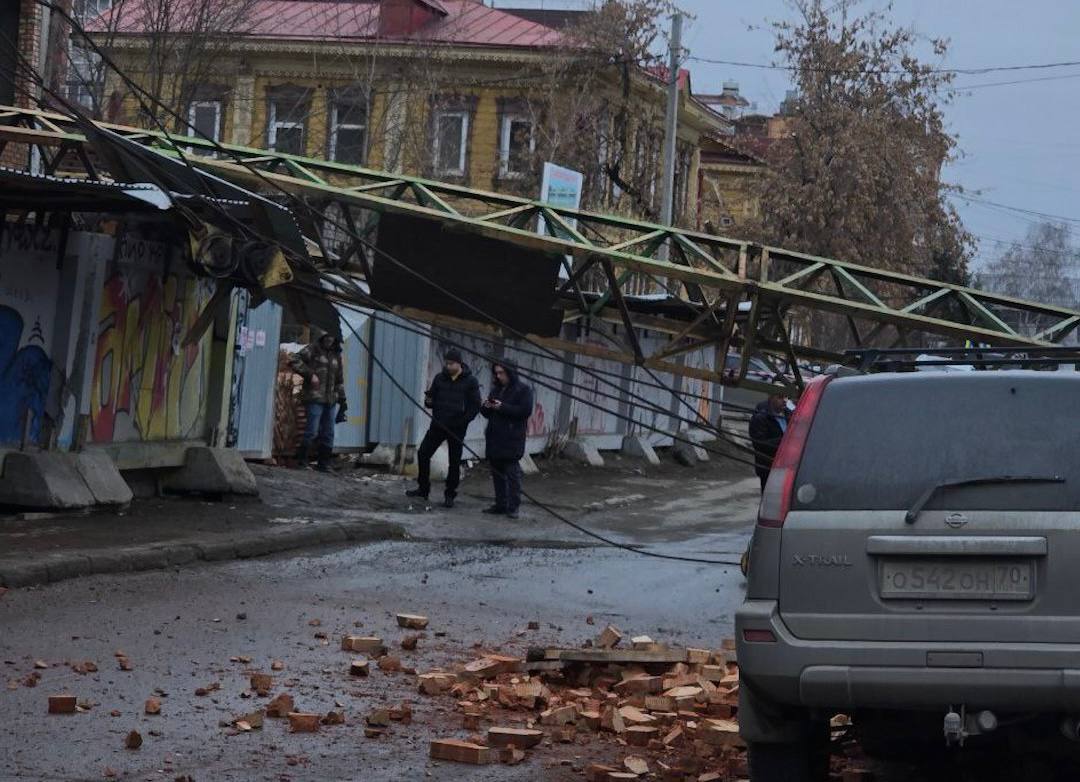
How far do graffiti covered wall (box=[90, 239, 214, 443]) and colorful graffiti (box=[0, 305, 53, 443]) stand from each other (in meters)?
0.69

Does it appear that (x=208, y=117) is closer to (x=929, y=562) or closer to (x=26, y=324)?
(x=26, y=324)

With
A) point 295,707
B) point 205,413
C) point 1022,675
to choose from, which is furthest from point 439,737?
point 205,413

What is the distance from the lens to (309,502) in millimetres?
18484

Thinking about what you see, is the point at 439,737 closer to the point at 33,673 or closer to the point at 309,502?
the point at 33,673

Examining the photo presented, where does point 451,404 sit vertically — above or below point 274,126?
below

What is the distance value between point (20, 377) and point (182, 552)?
9.55 ft

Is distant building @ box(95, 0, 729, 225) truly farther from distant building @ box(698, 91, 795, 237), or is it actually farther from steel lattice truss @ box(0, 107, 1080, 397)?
steel lattice truss @ box(0, 107, 1080, 397)

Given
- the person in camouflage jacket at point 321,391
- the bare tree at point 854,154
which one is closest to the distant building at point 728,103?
the bare tree at point 854,154

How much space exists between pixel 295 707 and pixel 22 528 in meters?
6.66

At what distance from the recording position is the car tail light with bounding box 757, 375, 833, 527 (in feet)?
20.5

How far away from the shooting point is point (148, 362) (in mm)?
17016

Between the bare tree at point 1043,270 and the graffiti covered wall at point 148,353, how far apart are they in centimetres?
10092

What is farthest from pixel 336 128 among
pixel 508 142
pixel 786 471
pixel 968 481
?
pixel 968 481

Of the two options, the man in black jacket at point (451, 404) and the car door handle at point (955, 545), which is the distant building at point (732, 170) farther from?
the car door handle at point (955, 545)
